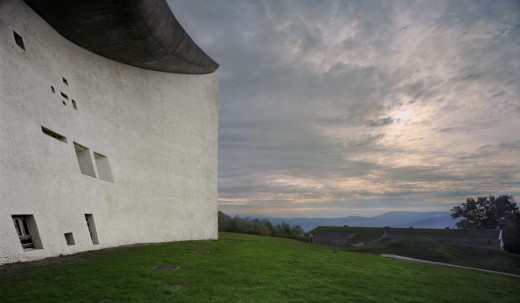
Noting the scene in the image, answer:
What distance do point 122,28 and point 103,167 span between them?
21.0 ft

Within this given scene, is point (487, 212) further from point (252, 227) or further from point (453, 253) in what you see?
point (252, 227)

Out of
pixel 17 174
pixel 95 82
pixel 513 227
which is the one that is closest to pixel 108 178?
pixel 95 82

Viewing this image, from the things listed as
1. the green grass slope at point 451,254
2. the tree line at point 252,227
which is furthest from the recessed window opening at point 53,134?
the tree line at point 252,227

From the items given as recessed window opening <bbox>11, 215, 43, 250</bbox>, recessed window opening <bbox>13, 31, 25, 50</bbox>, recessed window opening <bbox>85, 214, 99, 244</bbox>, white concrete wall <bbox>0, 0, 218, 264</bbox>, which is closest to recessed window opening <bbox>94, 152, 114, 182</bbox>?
white concrete wall <bbox>0, 0, 218, 264</bbox>

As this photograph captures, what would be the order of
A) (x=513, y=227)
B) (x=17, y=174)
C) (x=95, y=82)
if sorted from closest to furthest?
(x=17, y=174), (x=95, y=82), (x=513, y=227)

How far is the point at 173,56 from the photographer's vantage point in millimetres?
17547

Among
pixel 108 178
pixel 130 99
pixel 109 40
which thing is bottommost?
pixel 108 178

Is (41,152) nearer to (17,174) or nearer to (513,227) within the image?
(17,174)

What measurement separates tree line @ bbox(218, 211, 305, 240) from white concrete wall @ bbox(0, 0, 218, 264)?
2234cm

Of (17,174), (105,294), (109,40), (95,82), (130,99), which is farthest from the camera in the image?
(130,99)

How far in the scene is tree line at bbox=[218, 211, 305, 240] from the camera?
4500 centimetres

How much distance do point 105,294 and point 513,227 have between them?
2863 inches

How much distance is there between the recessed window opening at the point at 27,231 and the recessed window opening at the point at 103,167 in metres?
4.94

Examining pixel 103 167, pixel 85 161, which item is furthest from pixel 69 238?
pixel 103 167
